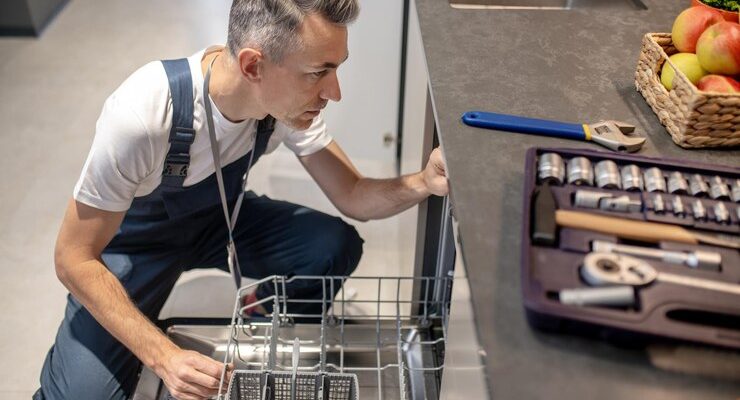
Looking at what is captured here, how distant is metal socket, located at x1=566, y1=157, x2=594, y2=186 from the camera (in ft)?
2.84

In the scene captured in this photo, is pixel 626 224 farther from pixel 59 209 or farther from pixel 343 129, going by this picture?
pixel 59 209

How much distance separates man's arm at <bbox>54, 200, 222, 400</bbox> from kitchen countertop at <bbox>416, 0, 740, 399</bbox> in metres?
0.63

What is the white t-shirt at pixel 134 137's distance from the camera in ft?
4.06

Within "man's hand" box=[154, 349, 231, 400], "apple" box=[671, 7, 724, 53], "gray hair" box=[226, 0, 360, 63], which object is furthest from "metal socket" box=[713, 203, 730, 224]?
"man's hand" box=[154, 349, 231, 400]

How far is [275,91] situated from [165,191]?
0.33 meters

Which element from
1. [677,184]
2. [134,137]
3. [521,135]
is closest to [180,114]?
[134,137]

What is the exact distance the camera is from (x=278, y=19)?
116 centimetres

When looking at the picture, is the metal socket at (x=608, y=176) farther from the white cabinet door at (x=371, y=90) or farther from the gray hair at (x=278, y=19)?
the white cabinet door at (x=371, y=90)

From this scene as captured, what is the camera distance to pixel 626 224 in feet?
2.63

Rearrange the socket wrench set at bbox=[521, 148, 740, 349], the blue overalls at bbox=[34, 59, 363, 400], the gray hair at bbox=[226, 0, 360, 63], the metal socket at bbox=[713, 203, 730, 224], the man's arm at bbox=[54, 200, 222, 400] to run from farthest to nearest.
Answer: the blue overalls at bbox=[34, 59, 363, 400], the man's arm at bbox=[54, 200, 222, 400], the gray hair at bbox=[226, 0, 360, 63], the metal socket at bbox=[713, 203, 730, 224], the socket wrench set at bbox=[521, 148, 740, 349]

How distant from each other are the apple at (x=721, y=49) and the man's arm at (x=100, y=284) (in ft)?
3.08

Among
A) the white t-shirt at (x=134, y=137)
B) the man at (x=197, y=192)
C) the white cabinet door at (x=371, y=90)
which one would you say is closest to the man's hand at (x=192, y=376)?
the man at (x=197, y=192)

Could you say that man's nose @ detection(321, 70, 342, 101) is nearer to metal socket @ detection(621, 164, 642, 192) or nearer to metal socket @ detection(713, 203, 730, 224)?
metal socket @ detection(621, 164, 642, 192)

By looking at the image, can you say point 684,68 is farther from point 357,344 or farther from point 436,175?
point 357,344
